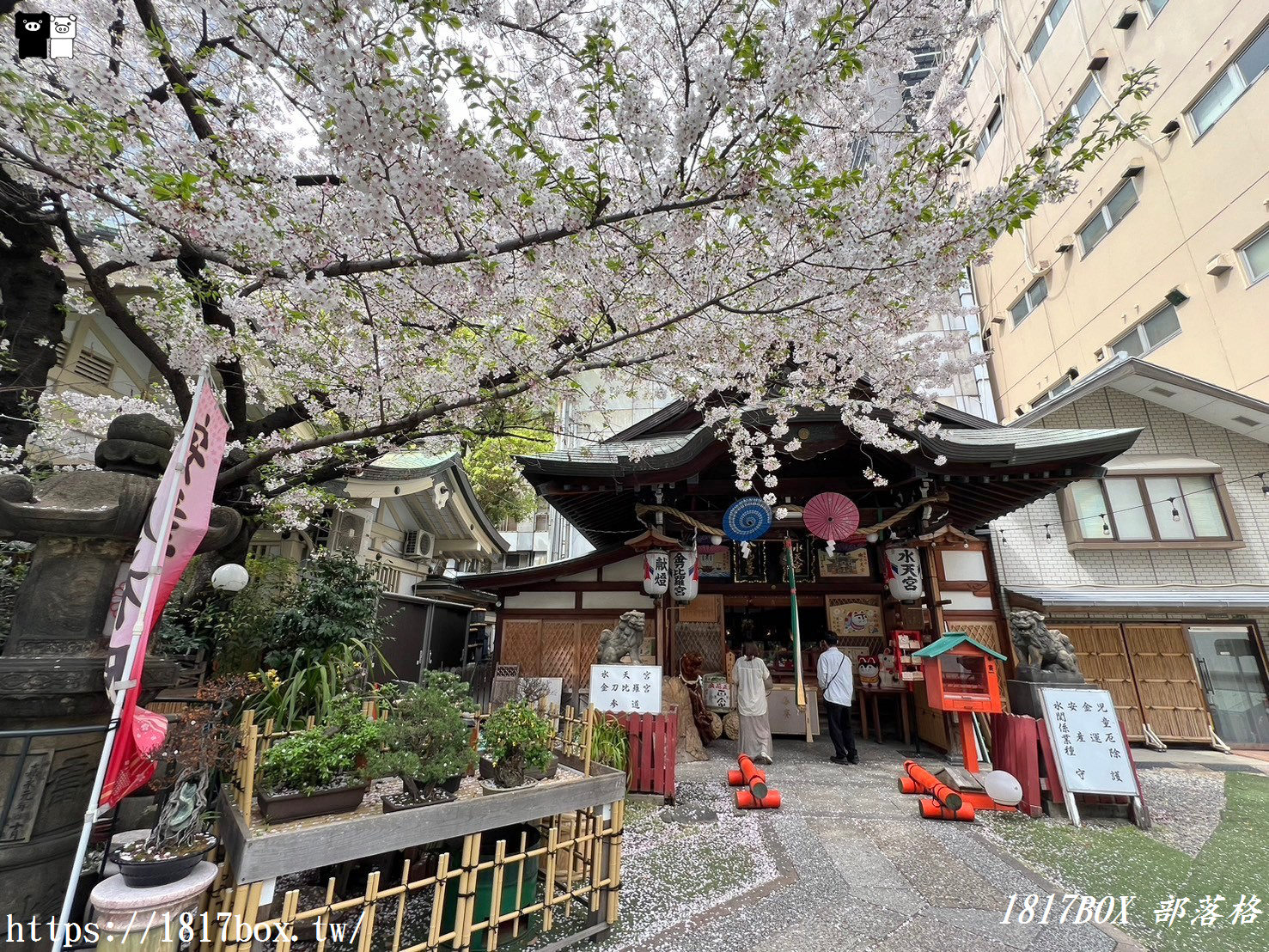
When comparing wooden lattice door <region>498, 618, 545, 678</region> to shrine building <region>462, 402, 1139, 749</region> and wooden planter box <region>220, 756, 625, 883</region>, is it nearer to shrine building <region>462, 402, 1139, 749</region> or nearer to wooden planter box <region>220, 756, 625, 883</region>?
shrine building <region>462, 402, 1139, 749</region>

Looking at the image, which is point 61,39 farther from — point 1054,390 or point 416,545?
point 1054,390

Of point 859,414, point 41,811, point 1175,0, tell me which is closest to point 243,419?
point 41,811

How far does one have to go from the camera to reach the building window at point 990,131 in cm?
1934

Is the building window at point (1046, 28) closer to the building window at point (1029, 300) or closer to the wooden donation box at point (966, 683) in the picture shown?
the building window at point (1029, 300)

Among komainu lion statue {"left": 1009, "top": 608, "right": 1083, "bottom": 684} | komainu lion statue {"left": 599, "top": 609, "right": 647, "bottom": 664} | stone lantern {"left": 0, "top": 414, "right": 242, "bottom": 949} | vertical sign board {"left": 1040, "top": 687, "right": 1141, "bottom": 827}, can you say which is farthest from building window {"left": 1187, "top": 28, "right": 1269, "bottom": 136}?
stone lantern {"left": 0, "top": 414, "right": 242, "bottom": 949}

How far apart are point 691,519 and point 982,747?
5.45 meters

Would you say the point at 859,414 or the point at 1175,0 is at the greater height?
the point at 1175,0

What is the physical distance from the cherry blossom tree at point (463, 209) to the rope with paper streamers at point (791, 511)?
8.79 ft

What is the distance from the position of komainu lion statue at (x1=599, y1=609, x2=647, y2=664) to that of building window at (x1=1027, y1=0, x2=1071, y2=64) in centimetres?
2358

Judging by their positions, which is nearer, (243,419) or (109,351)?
(243,419)

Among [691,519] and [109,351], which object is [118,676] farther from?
[109,351]

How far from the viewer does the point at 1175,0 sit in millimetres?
12859

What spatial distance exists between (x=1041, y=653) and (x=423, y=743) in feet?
23.6

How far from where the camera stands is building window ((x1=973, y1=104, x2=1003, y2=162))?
19344mm
